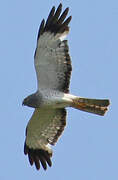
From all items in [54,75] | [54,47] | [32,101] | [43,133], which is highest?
[54,47]

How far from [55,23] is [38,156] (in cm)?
369

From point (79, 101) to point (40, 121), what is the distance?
5.03 ft

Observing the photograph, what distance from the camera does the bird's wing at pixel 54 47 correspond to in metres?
13.7

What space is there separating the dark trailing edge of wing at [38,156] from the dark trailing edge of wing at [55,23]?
3.35 meters

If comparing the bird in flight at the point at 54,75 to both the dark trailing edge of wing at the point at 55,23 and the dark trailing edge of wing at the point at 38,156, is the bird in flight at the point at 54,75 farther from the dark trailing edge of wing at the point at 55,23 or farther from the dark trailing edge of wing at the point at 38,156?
the dark trailing edge of wing at the point at 38,156

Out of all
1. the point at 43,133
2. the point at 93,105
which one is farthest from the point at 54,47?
the point at 43,133

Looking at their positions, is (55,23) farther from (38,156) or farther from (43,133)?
(38,156)

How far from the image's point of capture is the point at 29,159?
1532cm

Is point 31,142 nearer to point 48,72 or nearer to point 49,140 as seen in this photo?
point 49,140

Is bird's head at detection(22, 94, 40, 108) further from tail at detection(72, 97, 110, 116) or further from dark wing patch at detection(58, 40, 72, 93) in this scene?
tail at detection(72, 97, 110, 116)

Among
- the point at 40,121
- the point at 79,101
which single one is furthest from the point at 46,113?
the point at 79,101

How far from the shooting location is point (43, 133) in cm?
1524

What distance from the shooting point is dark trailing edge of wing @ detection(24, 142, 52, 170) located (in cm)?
1516

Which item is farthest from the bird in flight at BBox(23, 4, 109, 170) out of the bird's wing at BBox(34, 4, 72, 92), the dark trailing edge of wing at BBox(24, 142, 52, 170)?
the dark trailing edge of wing at BBox(24, 142, 52, 170)
